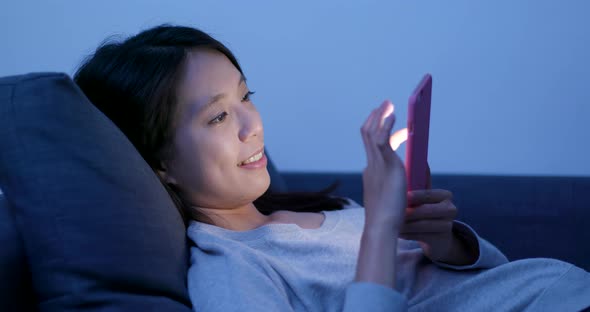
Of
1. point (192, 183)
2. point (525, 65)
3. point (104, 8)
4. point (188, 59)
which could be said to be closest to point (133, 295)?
point (192, 183)

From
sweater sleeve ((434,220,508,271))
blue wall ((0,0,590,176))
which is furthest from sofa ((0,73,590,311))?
blue wall ((0,0,590,176))

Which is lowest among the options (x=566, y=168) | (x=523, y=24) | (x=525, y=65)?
(x=566, y=168)

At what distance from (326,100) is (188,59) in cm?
94

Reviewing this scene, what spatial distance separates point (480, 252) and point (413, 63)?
100 centimetres

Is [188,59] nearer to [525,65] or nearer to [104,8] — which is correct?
[104,8]

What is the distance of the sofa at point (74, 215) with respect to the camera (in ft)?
2.64

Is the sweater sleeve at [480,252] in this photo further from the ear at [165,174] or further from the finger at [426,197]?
the ear at [165,174]

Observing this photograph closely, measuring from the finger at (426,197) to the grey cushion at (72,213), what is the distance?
369 millimetres

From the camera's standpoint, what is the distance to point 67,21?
1.81 metres

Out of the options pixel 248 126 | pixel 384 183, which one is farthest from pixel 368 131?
pixel 248 126

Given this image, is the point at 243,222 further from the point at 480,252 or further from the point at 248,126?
the point at 480,252

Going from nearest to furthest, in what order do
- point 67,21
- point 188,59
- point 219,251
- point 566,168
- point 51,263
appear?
1. point 51,263
2. point 219,251
3. point 188,59
4. point 67,21
5. point 566,168

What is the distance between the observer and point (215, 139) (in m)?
1.05

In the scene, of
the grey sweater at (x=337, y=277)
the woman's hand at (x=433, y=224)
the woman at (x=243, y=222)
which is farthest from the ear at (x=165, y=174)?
the woman's hand at (x=433, y=224)
